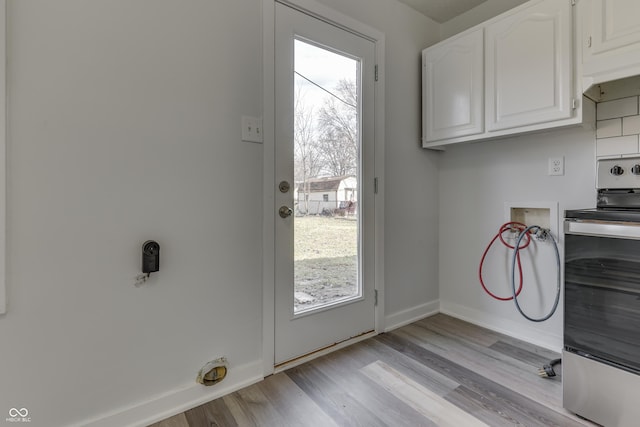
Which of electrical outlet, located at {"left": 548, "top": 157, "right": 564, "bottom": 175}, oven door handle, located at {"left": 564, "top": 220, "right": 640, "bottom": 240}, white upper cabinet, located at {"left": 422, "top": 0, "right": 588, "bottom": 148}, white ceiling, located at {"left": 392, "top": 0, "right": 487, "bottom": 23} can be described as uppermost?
white ceiling, located at {"left": 392, "top": 0, "right": 487, "bottom": 23}

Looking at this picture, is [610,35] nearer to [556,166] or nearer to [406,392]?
[556,166]

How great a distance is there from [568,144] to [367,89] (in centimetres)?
130

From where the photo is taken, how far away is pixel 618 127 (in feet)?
5.47

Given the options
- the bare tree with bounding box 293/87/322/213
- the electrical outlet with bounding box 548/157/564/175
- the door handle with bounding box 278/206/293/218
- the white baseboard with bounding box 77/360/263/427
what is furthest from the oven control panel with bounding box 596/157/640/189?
the white baseboard with bounding box 77/360/263/427

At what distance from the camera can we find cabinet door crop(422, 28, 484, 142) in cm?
201

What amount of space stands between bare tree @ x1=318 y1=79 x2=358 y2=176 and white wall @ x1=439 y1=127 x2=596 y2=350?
97 cm

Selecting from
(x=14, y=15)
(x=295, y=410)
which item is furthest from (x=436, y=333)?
(x=14, y=15)

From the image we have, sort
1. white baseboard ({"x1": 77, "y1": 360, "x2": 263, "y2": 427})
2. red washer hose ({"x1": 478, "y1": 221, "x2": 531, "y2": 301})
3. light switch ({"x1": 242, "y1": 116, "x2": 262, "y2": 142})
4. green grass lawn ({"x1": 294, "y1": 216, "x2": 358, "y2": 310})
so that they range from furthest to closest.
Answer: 1. red washer hose ({"x1": 478, "y1": 221, "x2": 531, "y2": 301})
2. green grass lawn ({"x1": 294, "y1": 216, "x2": 358, "y2": 310})
3. light switch ({"x1": 242, "y1": 116, "x2": 262, "y2": 142})
4. white baseboard ({"x1": 77, "y1": 360, "x2": 263, "y2": 427})

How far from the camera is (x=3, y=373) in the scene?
41.8 inches

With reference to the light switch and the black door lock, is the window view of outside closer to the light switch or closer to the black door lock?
the light switch

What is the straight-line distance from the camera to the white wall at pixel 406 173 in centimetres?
220

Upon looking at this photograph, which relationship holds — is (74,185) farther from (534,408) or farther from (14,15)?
(534,408)

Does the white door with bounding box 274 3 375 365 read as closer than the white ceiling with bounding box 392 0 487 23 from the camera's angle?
Yes

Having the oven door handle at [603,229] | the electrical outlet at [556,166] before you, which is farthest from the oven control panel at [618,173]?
the oven door handle at [603,229]
